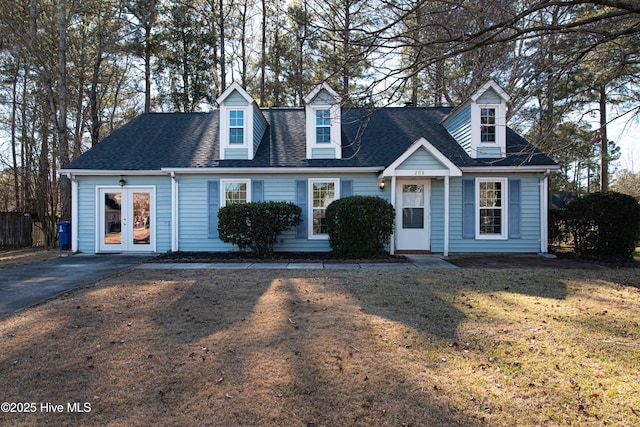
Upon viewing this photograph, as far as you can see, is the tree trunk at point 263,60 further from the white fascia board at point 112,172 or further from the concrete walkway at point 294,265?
the concrete walkway at point 294,265

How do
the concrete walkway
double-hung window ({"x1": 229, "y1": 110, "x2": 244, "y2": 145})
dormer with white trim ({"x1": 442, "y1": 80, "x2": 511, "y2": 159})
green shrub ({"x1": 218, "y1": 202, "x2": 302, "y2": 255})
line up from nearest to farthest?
the concrete walkway → green shrub ({"x1": 218, "y1": 202, "x2": 302, "y2": 255}) → dormer with white trim ({"x1": 442, "y1": 80, "x2": 511, "y2": 159}) → double-hung window ({"x1": 229, "y1": 110, "x2": 244, "y2": 145})

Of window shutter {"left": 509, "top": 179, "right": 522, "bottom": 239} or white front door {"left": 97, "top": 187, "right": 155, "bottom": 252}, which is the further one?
white front door {"left": 97, "top": 187, "right": 155, "bottom": 252}

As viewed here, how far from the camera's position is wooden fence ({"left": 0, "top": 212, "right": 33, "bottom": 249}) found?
48.9 feet

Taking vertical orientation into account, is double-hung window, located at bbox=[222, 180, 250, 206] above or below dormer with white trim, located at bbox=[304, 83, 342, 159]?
below

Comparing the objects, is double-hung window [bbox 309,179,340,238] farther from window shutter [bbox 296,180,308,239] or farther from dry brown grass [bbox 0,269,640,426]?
dry brown grass [bbox 0,269,640,426]

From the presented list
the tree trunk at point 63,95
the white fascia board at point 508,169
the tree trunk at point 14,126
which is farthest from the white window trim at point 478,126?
the tree trunk at point 14,126

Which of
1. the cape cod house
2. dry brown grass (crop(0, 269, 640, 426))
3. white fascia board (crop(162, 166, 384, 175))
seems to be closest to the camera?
dry brown grass (crop(0, 269, 640, 426))

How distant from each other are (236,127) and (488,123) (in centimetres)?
833

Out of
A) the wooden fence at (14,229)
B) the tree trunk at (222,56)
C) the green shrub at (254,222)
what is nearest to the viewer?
the green shrub at (254,222)

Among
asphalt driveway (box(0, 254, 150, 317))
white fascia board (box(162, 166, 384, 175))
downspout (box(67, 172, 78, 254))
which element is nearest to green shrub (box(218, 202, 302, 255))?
white fascia board (box(162, 166, 384, 175))

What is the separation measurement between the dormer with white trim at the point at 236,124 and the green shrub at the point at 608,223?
10238 mm

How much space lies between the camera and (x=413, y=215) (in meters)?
10.7

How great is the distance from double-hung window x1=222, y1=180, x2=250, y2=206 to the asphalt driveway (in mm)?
2991

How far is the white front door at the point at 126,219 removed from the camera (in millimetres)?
11094
